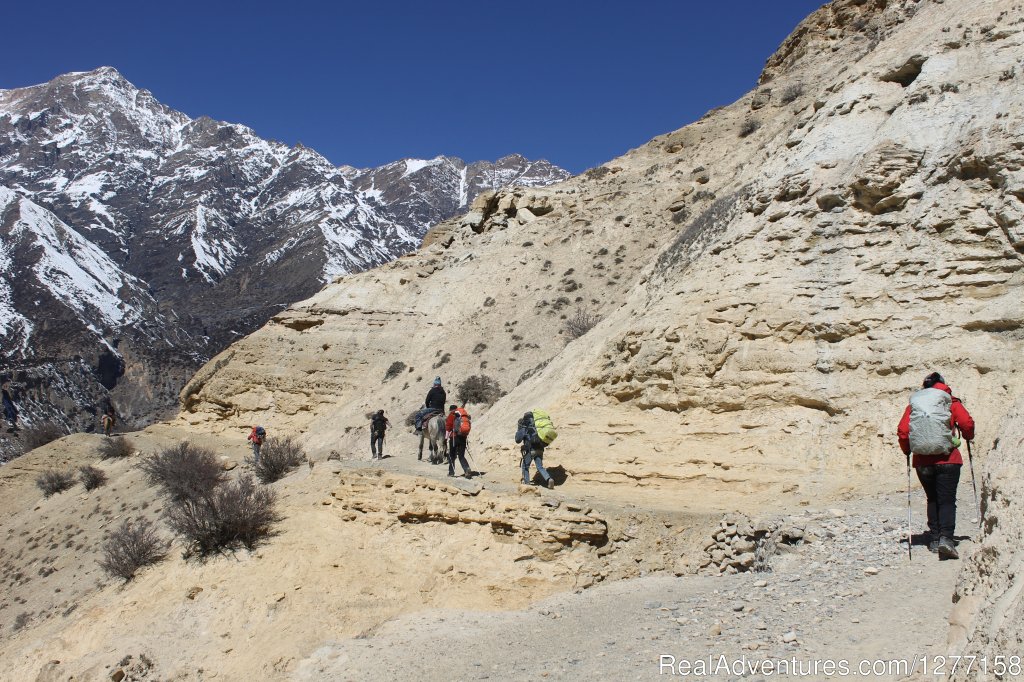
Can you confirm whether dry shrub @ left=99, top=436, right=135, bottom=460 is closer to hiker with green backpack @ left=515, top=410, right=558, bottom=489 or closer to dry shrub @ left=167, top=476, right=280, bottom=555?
dry shrub @ left=167, top=476, right=280, bottom=555

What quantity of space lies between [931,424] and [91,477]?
23677 millimetres

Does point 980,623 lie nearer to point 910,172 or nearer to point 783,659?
point 783,659

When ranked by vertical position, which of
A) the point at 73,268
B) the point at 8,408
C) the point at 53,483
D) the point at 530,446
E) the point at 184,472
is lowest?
the point at 53,483

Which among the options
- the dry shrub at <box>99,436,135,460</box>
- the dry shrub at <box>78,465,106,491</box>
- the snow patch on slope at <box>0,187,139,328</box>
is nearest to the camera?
the dry shrub at <box>78,465,106,491</box>

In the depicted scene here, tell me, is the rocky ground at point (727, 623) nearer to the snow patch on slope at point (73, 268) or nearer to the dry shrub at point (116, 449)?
the dry shrub at point (116, 449)

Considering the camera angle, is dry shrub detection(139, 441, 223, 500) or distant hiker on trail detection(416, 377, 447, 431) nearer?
distant hiker on trail detection(416, 377, 447, 431)

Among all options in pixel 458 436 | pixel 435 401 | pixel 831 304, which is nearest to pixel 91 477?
pixel 435 401

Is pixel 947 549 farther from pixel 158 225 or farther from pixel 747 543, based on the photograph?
pixel 158 225

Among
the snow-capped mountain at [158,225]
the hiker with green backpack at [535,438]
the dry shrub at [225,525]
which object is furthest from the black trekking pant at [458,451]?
the snow-capped mountain at [158,225]

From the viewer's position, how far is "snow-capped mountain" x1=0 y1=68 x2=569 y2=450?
76.4 meters

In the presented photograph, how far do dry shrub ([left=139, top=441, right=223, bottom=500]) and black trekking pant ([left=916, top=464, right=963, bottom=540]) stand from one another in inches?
587

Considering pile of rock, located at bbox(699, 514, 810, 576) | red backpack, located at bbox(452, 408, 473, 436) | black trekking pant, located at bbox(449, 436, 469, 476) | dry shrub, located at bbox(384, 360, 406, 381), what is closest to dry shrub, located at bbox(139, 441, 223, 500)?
dry shrub, located at bbox(384, 360, 406, 381)

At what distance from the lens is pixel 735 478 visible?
32.1ft

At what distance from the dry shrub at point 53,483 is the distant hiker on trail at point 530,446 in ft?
65.1
